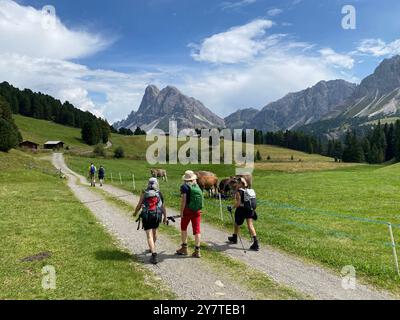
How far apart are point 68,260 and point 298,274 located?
8.60 meters

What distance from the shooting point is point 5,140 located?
8488 cm

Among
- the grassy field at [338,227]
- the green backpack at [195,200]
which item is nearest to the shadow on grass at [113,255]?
the green backpack at [195,200]

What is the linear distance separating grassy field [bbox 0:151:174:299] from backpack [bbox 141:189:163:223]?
176 centimetres

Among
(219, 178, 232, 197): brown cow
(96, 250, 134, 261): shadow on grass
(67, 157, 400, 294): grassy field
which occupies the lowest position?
(67, 157, 400, 294): grassy field

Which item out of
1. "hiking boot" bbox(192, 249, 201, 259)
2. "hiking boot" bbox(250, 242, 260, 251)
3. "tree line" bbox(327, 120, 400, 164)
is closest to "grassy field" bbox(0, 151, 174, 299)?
"hiking boot" bbox(192, 249, 201, 259)

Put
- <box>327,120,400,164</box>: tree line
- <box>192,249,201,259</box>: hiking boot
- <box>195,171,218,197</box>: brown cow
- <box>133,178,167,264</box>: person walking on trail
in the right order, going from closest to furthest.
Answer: <box>133,178,167,264</box>: person walking on trail < <box>192,249,201,259</box>: hiking boot < <box>195,171,218,197</box>: brown cow < <box>327,120,400,164</box>: tree line

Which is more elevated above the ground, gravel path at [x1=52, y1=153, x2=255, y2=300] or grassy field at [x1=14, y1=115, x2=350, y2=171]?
grassy field at [x1=14, y1=115, x2=350, y2=171]

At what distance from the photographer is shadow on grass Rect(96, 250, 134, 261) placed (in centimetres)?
1459

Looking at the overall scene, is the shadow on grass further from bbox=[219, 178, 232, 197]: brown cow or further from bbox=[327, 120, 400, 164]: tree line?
bbox=[327, 120, 400, 164]: tree line

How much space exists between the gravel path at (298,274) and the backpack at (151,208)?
357 cm

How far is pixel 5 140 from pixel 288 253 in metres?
84.5

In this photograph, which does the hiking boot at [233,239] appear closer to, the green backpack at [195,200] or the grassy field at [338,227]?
the grassy field at [338,227]
